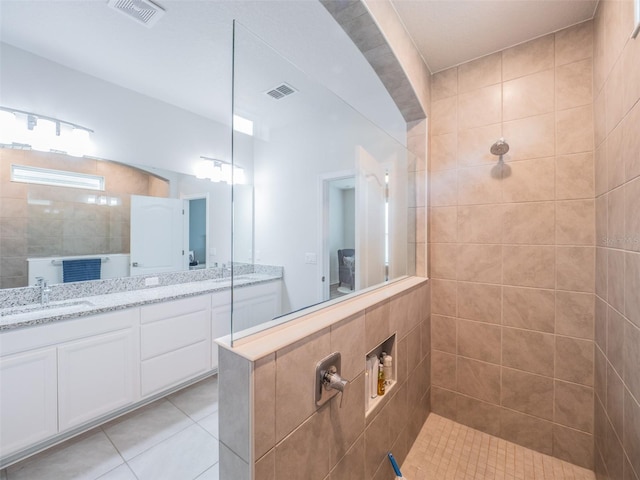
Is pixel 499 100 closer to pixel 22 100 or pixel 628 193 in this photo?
pixel 628 193

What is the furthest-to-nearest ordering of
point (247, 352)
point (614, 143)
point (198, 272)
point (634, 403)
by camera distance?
1. point (198, 272)
2. point (614, 143)
3. point (634, 403)
4. point (247, 352)

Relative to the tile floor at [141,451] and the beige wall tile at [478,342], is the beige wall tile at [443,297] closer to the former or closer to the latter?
the beige wall tile at [478,342]

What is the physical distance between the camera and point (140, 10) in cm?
154

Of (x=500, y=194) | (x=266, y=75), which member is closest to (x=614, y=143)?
(x=500, y=194)

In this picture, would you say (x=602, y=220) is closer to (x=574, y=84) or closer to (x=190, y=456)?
(x=574, y=84)

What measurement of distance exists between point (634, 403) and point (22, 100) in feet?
12.1

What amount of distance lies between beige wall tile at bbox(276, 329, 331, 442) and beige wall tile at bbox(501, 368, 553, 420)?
1.53 metres

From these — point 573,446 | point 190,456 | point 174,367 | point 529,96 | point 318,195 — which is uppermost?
point 529,96

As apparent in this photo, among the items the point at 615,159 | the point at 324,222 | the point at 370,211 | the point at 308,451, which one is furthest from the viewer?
the point at 324,222

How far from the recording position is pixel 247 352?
0.68 m

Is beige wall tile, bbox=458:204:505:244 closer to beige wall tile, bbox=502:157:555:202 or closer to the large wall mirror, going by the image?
beige wall tile, bbox=502:157:555:202

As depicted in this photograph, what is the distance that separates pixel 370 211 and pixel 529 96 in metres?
1.17

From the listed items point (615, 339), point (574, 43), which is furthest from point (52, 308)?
point (574, 43)

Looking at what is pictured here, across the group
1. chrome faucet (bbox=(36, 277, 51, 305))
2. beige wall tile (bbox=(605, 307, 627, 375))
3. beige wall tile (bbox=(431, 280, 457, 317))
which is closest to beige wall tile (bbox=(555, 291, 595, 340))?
beige wall tile (bbox=(605, 307, 627, 375))
